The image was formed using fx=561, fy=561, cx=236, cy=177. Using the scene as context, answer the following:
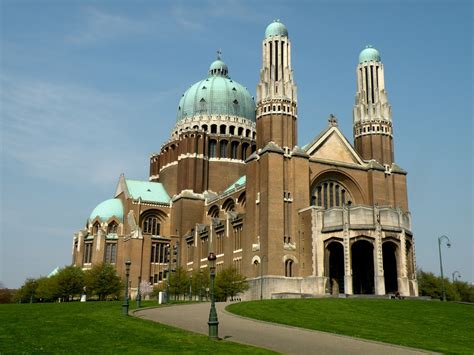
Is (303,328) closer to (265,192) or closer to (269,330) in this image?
(269,330)

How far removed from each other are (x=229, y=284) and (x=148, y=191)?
114 feet

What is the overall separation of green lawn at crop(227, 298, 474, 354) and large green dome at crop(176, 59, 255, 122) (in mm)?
54133

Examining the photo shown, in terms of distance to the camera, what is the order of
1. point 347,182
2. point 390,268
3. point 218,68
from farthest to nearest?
point 218,68 < point 347,182 < point 390,268

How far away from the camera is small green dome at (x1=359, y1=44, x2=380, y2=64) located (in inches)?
2832

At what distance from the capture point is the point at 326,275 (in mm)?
56781

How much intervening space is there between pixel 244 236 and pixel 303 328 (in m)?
35.6

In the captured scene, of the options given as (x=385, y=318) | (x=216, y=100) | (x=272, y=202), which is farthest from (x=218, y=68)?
(x=385, y=318)

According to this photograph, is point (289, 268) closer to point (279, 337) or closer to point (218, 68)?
point (279, 337)

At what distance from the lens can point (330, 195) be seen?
66.1 meters

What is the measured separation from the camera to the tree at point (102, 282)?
2594 inches

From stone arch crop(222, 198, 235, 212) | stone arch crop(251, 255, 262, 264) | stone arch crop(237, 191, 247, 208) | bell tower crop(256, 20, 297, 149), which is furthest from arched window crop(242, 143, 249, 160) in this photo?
stone arch crop(251, 255, 262, 264)

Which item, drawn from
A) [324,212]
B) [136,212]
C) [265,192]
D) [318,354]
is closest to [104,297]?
[136,212]

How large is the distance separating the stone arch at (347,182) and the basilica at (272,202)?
136 mm

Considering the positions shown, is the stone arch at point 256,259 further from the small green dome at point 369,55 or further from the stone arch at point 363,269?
the small green dome at point 369,55
